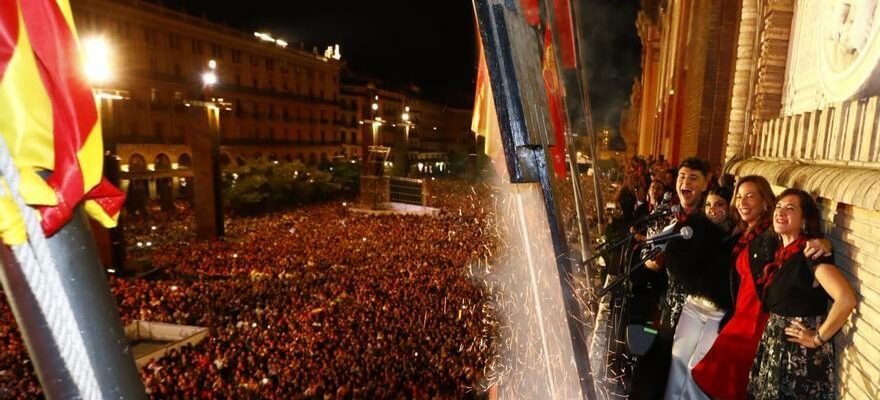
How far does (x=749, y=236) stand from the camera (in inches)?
133

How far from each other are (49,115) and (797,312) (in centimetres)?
357

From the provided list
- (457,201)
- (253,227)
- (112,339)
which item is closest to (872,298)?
(112,339)

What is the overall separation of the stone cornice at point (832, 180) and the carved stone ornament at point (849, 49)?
62cm

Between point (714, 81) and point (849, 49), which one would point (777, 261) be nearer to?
point (849, 49)

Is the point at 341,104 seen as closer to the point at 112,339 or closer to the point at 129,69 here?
the point at 129,69

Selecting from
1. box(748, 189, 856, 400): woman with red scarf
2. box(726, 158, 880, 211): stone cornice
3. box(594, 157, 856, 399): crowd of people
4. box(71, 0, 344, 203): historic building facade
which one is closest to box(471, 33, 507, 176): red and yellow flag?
box(594, 157, 856, 399): crowd of people

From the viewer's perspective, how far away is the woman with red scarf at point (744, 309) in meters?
3.20

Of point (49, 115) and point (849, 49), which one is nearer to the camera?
point (49, 115)

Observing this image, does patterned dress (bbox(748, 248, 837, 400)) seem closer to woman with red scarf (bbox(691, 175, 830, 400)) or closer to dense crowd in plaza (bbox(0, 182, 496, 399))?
woman with red scarf (bbox(691, 175, 830, 400))

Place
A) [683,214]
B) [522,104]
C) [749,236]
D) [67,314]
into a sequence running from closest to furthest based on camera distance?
1. [67,314]
2. [522,104]
3. [749,236]
4. [683,214]

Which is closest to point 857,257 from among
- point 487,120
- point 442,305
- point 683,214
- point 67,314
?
point 683,214

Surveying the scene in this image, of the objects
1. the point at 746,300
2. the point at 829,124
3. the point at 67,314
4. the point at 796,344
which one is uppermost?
the point at 829,124

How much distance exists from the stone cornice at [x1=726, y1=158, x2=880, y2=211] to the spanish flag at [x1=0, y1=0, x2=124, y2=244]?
355cm

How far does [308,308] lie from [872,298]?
8270 millimetres
